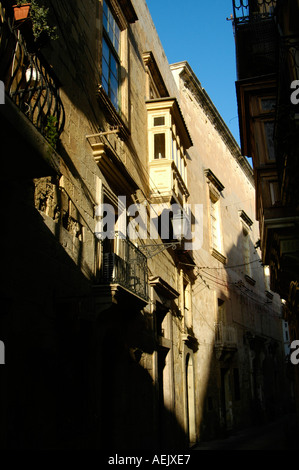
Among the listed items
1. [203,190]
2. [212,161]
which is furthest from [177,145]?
[212,161]

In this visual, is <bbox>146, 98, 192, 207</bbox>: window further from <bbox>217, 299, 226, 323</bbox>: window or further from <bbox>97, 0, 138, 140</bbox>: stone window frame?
<bbox>217, 299, 226, 323</bbox>: window

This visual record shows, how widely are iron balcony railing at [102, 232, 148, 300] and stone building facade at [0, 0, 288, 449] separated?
1.3 inches

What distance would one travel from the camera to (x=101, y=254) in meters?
7.11

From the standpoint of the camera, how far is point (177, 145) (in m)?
13.4

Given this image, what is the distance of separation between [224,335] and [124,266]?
34.8 feet

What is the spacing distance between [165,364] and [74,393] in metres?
5.69

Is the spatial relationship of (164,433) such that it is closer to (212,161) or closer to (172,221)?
(172,221)

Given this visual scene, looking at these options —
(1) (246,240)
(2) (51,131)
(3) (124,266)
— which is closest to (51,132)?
(2) (51,131)

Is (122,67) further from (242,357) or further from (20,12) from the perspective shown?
(242,357)

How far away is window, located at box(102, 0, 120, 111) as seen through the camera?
907 centimetres

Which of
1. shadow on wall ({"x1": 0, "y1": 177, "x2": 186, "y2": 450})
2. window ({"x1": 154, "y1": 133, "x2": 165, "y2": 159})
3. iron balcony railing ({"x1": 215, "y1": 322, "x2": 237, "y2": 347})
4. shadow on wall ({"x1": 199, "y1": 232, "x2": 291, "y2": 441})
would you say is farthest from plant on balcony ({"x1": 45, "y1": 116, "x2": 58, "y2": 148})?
iron balcony railing ({"x1": 215, "y1": 322, "x2": 237, "y2": 347})

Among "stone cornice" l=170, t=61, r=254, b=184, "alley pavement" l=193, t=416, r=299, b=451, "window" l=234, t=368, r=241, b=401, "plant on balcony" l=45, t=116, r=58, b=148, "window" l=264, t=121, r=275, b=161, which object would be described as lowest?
"alley pavement" l=193, t=416, r=299, b=451

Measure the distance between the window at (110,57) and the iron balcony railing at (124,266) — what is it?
325 cm

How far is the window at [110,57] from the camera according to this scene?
9070mm
